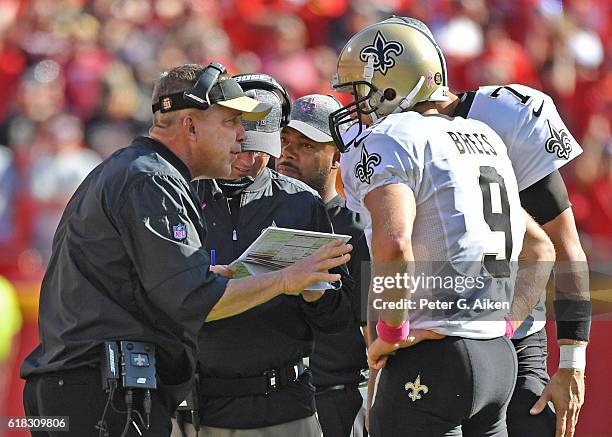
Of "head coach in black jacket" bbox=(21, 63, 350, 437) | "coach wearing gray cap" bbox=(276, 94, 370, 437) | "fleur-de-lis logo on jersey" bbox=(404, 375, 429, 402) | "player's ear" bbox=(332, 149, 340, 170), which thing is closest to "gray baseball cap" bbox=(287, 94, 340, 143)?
"coach wearing gray cap" bbox=(276, 94, 370, 437)

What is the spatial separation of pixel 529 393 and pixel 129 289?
1.48m

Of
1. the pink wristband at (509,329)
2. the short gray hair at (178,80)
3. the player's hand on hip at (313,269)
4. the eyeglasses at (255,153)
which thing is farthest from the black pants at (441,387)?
the eyeglasses at (255,153)

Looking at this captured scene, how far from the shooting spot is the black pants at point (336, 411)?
4.87 m

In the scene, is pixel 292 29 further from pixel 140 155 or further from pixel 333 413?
pixel 140 155

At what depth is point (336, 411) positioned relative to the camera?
192 inches

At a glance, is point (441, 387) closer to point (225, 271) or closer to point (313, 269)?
point (313, 269)

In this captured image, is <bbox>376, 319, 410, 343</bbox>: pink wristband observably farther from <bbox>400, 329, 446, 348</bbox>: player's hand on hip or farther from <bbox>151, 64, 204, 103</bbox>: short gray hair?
<bbox>151, 64, 204, 103</bbox>: short gray hair

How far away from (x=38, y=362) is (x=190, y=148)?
83 cm

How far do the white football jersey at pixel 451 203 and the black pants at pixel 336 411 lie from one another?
1478mm

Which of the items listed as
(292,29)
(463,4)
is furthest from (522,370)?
(463,4)

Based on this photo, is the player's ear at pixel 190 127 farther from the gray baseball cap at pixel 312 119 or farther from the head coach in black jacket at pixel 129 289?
the gray baseball cap at pixel 312 119

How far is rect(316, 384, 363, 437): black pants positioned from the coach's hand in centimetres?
123

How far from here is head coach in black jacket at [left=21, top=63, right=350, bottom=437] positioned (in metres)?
3.33

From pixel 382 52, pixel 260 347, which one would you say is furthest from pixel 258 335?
pixel 382 52
